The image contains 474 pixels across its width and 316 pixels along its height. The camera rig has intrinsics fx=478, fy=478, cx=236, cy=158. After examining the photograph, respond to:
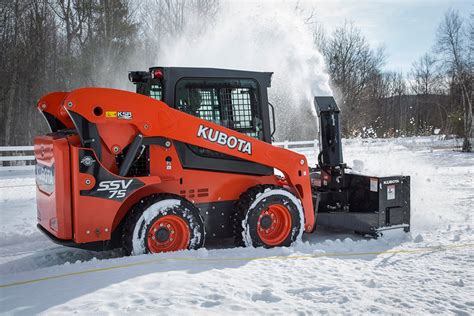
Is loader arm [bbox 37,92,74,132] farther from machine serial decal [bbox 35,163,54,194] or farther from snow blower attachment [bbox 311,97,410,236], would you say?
snow blower attachment [bbox 311,97,410,236]

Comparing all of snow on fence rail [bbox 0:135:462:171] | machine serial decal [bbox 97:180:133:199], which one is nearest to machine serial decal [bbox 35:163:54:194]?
machine serial decal [bbox 97:180:133:199]

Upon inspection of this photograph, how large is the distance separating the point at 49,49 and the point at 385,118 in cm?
4409

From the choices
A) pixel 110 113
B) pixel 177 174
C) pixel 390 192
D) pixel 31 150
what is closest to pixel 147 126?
pixel 110 113

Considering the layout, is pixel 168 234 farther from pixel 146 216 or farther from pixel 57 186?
pixel 57 186

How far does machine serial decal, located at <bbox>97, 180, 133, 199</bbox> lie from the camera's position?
532cm

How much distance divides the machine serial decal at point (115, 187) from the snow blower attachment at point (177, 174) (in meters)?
0.01

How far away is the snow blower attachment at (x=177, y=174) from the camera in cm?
528

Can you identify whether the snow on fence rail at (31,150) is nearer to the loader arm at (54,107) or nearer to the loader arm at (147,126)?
the loader arm at (54,107)

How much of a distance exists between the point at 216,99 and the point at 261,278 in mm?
2484

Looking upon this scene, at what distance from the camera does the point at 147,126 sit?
5.51m

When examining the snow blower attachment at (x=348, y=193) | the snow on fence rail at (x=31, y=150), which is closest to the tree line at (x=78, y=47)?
the snow on fence rail at (x=31, y=150)

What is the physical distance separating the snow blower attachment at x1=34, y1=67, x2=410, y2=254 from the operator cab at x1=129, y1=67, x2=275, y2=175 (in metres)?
0.01

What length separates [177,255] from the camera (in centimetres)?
538

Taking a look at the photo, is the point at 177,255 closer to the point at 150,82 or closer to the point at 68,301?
the point at 68,301
